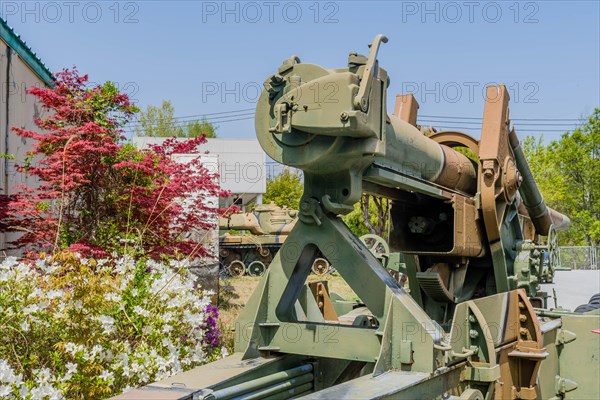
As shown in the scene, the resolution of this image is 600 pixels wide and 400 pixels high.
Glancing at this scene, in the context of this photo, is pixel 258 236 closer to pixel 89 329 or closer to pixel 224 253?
pixel 224 253

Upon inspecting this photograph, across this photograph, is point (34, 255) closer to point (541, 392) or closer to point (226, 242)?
point (541, 392)

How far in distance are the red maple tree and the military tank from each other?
48.3ft

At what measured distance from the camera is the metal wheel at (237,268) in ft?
77.4

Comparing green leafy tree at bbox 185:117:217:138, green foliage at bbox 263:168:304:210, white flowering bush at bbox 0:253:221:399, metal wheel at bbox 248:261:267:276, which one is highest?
green leafy tree at bbox 185:117:217:138

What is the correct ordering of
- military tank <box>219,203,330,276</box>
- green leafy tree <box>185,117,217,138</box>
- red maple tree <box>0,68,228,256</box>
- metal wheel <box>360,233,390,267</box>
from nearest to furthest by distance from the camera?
metal wheel <box>360,233,390,267</box> < red maple tree <box>0,68,228,256</box> < military tank <box>219,203,330,276</box> < green leafy tree <box>185,117,217,138</box>

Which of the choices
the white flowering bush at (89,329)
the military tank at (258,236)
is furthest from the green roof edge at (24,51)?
the military tank at (258,236)

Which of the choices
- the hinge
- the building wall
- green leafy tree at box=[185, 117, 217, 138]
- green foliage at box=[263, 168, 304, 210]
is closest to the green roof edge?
the building wall

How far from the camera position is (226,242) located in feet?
77.6

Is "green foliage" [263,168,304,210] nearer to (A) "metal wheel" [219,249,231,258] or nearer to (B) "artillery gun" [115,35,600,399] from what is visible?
(A) "metal wheel" [219,249,231,258]

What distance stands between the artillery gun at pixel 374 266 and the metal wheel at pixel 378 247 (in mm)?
863

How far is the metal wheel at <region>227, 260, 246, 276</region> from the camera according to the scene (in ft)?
77.4

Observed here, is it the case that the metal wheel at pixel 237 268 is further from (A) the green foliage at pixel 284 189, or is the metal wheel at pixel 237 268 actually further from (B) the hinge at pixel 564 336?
(B) the hinge at pixel 564 336

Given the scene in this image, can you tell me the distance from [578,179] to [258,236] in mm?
18035

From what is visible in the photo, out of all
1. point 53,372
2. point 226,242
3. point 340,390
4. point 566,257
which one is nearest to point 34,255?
point 53,372
